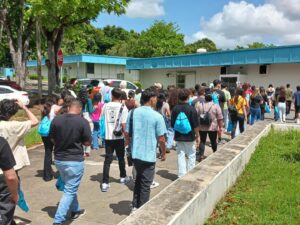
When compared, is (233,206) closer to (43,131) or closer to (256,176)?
(256,176)

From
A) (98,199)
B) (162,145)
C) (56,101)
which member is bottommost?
(98,199)

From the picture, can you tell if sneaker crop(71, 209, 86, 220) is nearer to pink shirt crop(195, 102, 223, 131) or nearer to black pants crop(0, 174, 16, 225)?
black pants crop(0, 174, 16, 225)

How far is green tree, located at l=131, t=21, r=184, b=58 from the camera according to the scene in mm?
48906

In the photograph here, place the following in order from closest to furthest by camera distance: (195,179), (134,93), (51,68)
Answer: (195,179), (134,93), (51,68)

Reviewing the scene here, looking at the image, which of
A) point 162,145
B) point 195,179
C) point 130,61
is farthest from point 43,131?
point 130,61

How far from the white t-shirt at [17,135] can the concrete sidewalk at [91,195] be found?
1059 millimetres

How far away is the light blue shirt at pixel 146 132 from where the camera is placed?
5.12 metres

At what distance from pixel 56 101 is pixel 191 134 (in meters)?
2.70

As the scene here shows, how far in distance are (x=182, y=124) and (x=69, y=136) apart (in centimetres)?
245

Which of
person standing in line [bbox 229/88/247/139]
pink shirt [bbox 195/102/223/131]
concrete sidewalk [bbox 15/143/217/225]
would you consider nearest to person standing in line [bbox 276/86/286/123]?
person standing in line [bbox 229/88/247/139]

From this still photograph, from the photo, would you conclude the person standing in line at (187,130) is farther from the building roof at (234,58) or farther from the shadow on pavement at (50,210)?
the building roof at (234,58)

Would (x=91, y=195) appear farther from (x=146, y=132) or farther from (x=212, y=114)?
(x=212, y=114)

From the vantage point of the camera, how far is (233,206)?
5539mm

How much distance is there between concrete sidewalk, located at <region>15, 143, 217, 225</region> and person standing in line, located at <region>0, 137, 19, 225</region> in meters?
1.39
